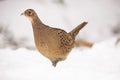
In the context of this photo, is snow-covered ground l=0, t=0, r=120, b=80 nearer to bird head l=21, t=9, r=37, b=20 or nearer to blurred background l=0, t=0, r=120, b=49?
blurred background l=0, t=0, r=120, b=49

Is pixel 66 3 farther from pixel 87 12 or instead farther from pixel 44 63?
pixel 44 63

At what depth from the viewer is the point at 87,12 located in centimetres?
85

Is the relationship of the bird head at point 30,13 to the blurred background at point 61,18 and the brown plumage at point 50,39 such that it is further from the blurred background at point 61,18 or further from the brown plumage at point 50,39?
the blurred background at point 61,18

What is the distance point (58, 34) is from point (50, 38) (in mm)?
19

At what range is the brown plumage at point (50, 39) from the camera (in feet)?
2.15

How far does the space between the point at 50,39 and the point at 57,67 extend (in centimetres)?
11

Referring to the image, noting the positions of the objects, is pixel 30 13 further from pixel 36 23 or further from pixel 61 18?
pixel 61 18

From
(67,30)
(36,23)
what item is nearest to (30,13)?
(36,23)

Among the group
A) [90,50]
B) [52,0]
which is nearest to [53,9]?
[52,0]

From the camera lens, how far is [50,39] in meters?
0.67

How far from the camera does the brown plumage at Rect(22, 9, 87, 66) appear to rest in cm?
65

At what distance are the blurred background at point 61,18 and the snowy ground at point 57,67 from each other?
0.03 meters

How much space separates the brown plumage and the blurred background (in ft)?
0.31

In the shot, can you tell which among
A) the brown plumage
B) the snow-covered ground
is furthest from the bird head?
the snow-covered ground
